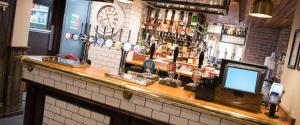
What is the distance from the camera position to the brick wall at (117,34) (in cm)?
594

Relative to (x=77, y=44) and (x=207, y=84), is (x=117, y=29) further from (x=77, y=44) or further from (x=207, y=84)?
(x=207, y=84)

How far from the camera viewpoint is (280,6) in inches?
188

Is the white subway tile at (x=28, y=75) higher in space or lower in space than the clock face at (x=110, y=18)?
lower

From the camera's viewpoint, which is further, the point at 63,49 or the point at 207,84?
the point at 63,49

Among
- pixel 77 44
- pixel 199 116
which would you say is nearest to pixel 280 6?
pixel 199 116

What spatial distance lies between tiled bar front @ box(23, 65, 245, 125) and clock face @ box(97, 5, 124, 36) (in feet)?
10.0

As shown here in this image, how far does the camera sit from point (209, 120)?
221 cm

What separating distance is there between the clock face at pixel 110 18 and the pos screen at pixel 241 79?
4.01 m

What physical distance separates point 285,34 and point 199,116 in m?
6.91

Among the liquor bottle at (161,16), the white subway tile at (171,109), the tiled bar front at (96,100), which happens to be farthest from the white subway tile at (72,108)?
the liquor bottle at (161,16)

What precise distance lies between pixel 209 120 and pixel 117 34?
4.15 metres

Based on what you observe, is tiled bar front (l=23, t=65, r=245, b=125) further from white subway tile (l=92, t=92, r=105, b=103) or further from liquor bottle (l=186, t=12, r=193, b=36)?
liquor bottle (l=186, t=12, r=193, b=36)

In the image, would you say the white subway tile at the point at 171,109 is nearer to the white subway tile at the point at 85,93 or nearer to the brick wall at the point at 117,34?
the white subway tile at the point at 85,93

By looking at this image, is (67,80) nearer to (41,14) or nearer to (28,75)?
(28,75)
